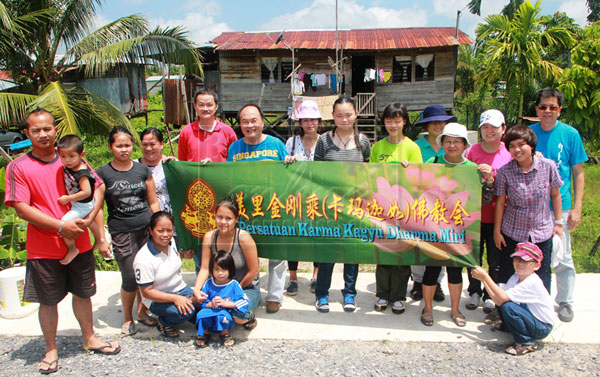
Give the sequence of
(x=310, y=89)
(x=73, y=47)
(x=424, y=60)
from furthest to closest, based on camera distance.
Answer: (x=310, y=89)
(x=424, y=60)
(x=73, y=47)

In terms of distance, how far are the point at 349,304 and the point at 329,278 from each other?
1.04 feet

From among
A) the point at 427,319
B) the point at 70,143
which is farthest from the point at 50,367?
the point at 427,319

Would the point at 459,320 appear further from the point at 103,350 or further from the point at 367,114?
the point at 367,114

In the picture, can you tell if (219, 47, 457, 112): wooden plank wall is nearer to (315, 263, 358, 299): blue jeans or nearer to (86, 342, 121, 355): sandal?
(315, 263, 358, 299): blue jeans

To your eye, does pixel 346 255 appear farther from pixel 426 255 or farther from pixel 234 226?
pixel 234 226

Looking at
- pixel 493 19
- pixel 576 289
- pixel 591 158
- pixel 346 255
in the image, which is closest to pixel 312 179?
pixel 346 255

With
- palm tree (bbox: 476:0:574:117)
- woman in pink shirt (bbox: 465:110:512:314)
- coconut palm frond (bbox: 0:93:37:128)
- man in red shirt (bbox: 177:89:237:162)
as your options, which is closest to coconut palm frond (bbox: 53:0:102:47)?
coconut palm frond (bbox: 0:93:37:128)

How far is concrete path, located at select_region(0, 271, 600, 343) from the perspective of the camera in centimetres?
361

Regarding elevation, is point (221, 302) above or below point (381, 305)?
above

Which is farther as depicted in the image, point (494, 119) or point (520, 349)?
point (494, 119)

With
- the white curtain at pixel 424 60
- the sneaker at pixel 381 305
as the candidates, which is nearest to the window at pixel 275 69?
the white curtain at pixel 424 60

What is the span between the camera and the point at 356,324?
12.6 ft

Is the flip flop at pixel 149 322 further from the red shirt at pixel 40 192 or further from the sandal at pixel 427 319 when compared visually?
the sandal at pixel 427 319

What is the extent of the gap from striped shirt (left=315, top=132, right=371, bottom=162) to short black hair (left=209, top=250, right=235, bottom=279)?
1231 millimetres
